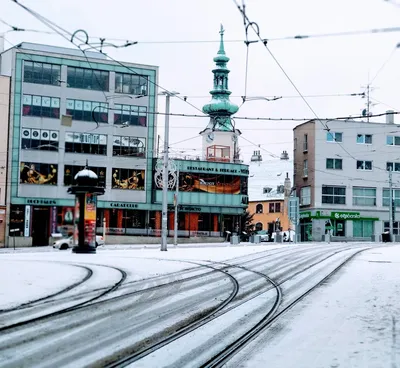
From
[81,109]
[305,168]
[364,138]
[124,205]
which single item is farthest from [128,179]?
[364,138]

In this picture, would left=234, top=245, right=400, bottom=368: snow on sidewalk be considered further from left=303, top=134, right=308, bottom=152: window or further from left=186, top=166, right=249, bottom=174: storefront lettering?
left=303, top=134, right=308, bottom=152: window

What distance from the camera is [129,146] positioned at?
62.9 m

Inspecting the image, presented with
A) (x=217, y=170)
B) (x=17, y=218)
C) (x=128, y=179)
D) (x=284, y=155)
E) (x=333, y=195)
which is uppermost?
(x=284, y=155)

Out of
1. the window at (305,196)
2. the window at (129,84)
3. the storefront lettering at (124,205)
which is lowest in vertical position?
the storefront lettering at (124,205)

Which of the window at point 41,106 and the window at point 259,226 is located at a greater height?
the window at point 41,106

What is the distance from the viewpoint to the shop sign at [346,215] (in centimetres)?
7253

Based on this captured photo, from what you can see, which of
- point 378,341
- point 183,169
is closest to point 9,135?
point 183,169

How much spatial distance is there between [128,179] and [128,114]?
5988mm

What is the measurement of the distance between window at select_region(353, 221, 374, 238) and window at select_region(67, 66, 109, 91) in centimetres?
3118

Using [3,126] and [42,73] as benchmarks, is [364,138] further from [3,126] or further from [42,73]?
[3,126]

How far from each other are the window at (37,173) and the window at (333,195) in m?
29.2

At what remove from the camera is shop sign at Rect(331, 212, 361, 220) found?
72.5m

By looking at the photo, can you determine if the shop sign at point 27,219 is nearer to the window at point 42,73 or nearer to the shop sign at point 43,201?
the shop sign at point 43,201

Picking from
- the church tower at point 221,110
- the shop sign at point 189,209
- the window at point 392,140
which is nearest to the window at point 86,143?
the shop sign at point 189,209
